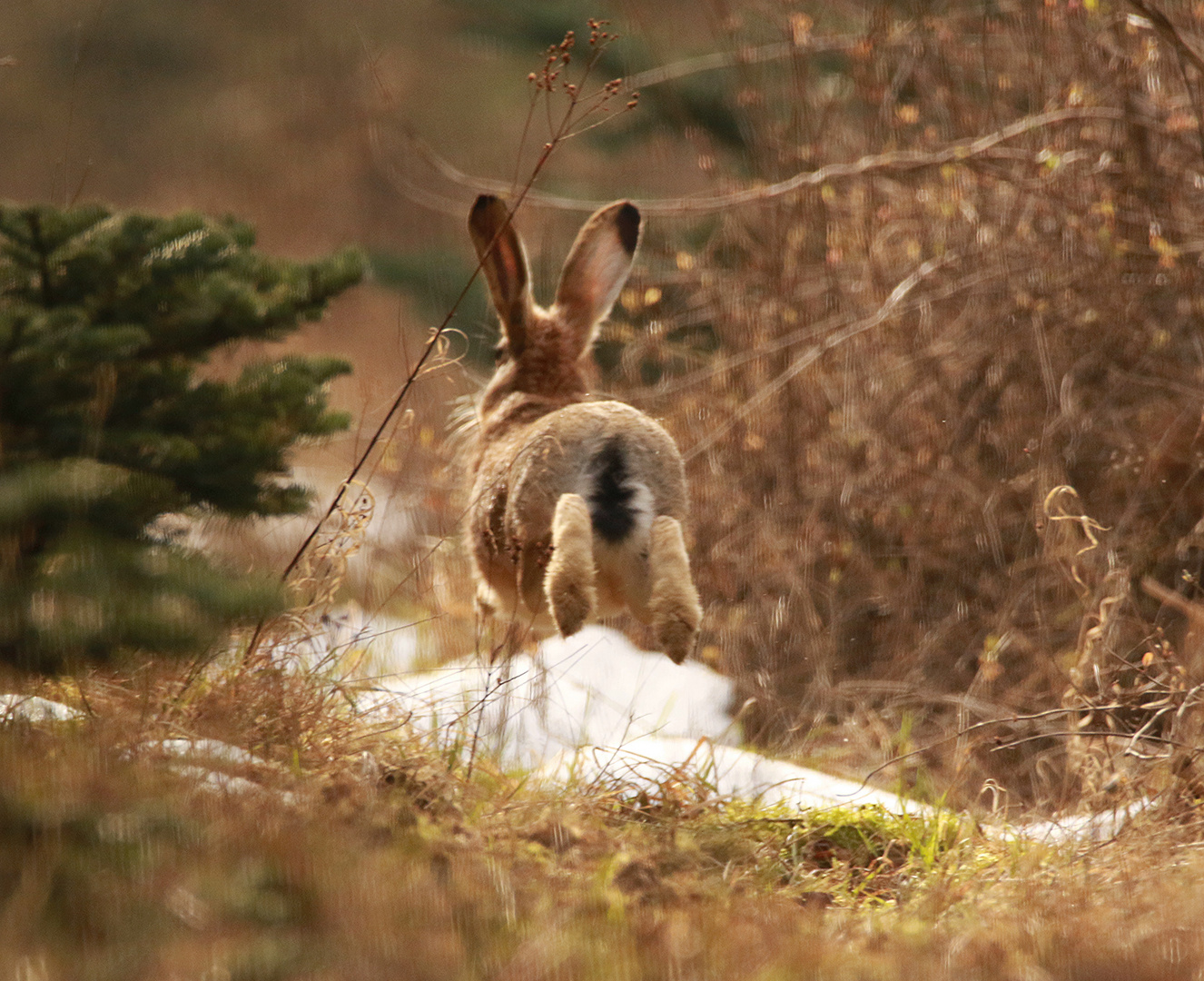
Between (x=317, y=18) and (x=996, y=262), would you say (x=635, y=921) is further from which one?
(x=317, y=18)

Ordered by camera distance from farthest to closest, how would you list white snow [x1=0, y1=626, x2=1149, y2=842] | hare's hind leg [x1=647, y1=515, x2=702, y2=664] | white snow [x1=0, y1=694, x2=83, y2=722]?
1. hare's hind leg [x1=647, y1=515, x2=702, y2=664]
2. white snow [x1=0, y1=626, x2=1149, y2=842]
3. white snow [x1=0, y1=694, x2=83, y2=722]

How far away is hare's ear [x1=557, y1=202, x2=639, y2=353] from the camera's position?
13.3ft

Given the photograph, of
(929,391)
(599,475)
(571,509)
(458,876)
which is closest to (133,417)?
(571,509)

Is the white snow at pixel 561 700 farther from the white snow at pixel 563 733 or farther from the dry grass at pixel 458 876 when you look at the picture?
the dry grass at pixel 458 876

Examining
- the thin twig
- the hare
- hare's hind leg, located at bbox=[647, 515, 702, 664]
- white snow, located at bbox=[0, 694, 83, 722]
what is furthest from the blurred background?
white snow, located at bbox=[0, 694, 83, 722]

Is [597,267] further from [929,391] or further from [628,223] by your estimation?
[929,391]

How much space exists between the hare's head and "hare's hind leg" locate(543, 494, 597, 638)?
0.86 meters

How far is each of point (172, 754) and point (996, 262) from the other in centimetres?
369

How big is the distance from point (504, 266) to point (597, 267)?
34cm

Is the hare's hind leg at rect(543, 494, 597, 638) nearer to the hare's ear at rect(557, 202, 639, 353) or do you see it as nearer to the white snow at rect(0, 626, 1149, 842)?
the white snow at rect(0, 626, 1149, 842)

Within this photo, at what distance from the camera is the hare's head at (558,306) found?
154 inches

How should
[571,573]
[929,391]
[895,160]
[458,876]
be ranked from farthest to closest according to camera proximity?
[929,391] → [895,160] → [571,573] → [458,876]

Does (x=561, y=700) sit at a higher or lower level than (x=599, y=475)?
lower

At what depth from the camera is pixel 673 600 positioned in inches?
125
